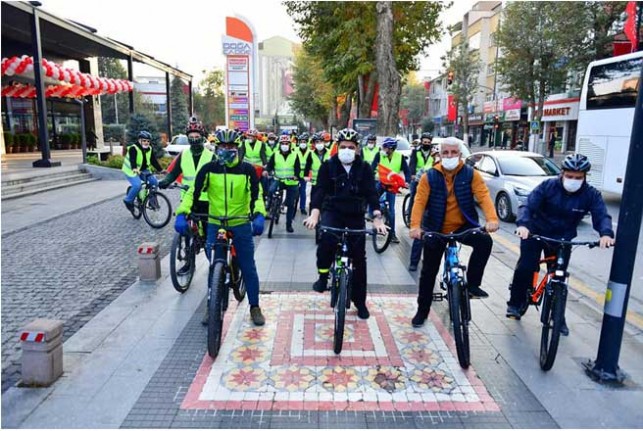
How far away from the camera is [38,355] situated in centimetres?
364

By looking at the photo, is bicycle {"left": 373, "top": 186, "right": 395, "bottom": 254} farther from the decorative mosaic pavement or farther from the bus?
the bus

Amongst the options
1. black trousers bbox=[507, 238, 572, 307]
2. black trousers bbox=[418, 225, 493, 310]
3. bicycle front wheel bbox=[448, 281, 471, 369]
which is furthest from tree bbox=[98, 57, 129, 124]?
bicycle front wheel bbox=[448, 281, 471, 369]

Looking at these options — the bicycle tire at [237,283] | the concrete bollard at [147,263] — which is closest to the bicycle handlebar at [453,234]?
the bicycle tire at [237,283]

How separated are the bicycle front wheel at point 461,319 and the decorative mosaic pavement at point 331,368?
0.49ft

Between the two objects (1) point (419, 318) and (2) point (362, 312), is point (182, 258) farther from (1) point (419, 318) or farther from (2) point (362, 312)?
(1) point (419, 318)

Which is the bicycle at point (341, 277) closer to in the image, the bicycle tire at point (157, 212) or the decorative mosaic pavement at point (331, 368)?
the decorative mosaic pavement at point (331, 368)

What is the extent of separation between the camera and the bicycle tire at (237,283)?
4.98 m

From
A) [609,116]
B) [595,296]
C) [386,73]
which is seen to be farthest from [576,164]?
[386,73]

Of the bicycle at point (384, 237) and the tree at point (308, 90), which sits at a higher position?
the tree at point (308, 90)

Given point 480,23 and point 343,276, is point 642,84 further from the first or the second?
point 480,23

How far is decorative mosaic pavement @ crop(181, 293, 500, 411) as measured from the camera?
3532mm

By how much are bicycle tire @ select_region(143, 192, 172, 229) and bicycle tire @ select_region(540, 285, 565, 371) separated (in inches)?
299

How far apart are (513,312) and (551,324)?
1.17 m

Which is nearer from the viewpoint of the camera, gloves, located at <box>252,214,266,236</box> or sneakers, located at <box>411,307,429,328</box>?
gloves, located at <box>252,214,266,236</box>
